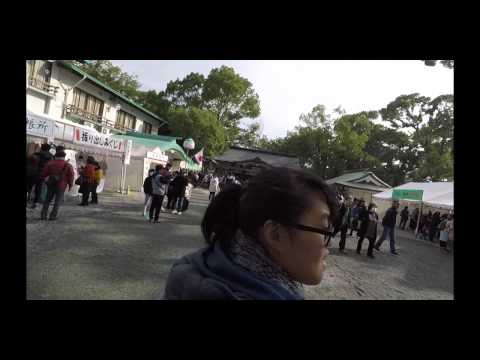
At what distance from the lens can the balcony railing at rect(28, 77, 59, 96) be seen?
15034 mm

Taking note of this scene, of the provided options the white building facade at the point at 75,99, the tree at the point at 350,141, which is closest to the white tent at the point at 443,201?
the tree at the point at 350,141

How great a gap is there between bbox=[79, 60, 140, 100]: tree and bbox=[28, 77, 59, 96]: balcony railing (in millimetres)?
11560

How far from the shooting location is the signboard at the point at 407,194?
590 inches

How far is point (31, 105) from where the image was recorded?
51.0ft

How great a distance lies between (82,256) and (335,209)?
14.7 feet

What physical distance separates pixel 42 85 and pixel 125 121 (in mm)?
8584

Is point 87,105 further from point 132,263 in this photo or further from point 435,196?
point 435,196

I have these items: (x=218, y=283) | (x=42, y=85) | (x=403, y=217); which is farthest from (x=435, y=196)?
(x=42, y=85)

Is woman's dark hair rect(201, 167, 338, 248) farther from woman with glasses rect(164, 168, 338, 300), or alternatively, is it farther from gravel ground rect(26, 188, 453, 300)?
gravel ground rect(26, 188, 453, 300)

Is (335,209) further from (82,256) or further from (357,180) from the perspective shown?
(357,180)

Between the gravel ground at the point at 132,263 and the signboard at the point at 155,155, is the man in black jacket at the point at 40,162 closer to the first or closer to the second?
the gravel ground at the point at 132,263

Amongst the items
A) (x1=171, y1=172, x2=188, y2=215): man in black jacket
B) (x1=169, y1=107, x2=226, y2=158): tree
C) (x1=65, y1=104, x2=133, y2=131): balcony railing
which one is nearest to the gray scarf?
(x1=171, y1=172, x2=188, y2=215): man in black jacket

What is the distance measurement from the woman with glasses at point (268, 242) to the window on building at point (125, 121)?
77.0 ft

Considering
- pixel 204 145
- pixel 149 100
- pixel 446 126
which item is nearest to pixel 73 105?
pixel 204 145
